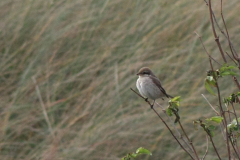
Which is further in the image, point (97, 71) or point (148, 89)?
point (97, 71)

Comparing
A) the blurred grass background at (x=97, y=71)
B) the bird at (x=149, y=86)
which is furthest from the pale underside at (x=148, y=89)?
the blurred grass background at (x=97, y=71)

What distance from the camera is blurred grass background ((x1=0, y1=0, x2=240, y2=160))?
13.8 ft

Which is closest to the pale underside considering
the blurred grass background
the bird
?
the bird

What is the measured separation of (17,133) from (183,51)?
1647 millimetres

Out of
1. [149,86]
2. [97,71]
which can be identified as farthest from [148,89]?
[97,71]

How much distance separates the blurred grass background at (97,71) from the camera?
420 cm

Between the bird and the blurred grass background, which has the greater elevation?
the blurred grass background

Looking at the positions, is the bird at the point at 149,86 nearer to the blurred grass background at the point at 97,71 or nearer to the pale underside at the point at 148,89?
the pale underside at the point at 148,89

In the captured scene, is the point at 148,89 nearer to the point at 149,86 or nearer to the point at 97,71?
the point at 149,86

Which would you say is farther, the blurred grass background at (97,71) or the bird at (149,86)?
the blurred grass background at (97,71)

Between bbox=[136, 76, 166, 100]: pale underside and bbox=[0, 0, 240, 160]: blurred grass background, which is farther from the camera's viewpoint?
bbox=[0, 0, 240, 160]: blurred grass background

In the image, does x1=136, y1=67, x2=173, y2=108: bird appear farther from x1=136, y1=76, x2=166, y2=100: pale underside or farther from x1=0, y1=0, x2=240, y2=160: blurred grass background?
x1=0, y1=0, x2=240, y2=160: blurred grass background

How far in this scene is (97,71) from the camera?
4691 mm

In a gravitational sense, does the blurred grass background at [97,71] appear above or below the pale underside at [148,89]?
above
